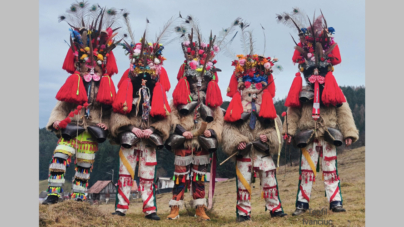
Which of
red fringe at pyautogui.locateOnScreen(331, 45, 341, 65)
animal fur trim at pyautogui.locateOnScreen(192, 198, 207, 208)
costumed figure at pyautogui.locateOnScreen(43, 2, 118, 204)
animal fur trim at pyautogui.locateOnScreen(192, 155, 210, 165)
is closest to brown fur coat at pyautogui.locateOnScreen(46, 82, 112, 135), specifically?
costumed figure at pyautogui.locateOnScreen(43, 2, 118, 204)

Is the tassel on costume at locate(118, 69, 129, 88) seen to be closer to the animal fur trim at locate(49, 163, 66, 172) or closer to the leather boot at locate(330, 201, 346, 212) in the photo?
the animal fur trim at locate(49, 163, 66, 172)

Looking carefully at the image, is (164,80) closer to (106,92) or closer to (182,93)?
(182,93)

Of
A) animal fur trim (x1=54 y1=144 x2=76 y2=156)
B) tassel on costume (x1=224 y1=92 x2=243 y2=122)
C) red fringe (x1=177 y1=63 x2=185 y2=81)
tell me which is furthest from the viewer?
red fringe (x1=177 y1=63 x2=185 y2=81)

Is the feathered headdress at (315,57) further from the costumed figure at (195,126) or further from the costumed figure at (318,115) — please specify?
the costumed figure at (195,126)

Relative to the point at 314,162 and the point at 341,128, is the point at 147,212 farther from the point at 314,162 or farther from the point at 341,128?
the point at 341,128

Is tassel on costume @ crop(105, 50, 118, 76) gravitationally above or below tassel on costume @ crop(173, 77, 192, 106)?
above

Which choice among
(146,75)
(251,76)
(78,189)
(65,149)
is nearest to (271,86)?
(251,76)

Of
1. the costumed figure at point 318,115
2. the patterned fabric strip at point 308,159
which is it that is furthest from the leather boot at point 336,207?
the patterned fabric strip at point 308,159

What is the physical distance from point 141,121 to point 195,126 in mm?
990

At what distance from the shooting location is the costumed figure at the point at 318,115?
20.6ft

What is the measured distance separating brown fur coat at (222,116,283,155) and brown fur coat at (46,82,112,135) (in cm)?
217

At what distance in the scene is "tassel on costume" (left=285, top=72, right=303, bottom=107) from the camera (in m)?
6.52

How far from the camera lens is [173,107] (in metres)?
6.79

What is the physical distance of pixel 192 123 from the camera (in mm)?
6695
